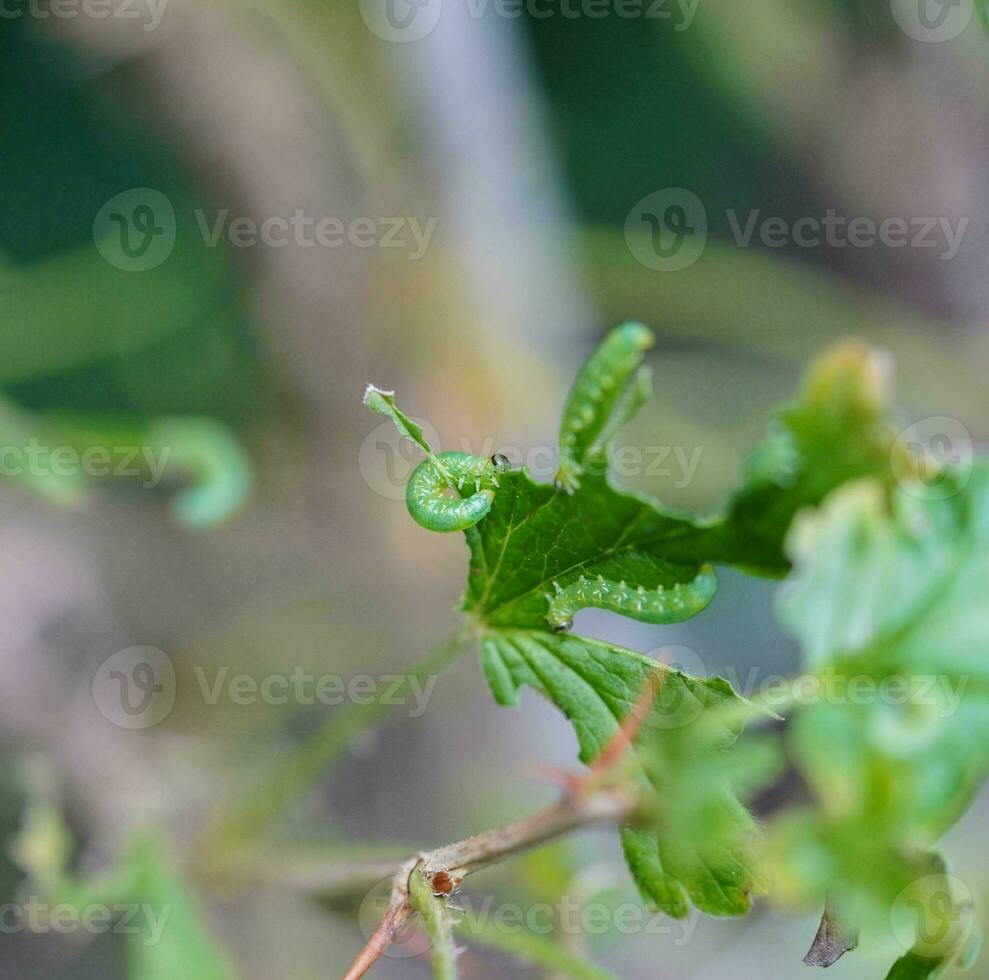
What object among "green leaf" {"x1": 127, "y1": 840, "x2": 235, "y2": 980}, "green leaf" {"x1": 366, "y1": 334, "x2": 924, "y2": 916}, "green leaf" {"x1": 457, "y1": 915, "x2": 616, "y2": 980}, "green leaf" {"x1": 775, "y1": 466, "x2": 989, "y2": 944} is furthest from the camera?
"green leaf" {"x1": 127, "y1": 840, "x2": 235, "y2": 980}

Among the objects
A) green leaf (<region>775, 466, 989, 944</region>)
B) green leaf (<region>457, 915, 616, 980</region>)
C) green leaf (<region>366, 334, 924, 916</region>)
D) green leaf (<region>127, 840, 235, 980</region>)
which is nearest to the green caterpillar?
green leaf (<region>366, 334, 924, 916</region>)

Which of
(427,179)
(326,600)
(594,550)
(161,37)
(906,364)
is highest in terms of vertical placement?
(161,37)

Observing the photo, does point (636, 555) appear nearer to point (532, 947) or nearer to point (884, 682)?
point (884, 682)

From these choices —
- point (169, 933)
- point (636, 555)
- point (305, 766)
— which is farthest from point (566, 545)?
point (169, 933)

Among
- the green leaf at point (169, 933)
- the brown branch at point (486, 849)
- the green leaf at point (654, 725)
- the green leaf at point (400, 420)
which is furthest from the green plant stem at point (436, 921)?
the green leaf at point (169, 933)

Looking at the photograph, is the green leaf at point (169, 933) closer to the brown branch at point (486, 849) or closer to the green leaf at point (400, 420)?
the brown branch at point (486, 849)

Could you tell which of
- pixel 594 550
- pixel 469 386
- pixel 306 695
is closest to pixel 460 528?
pixel 594 550

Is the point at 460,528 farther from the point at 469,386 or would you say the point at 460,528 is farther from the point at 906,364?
the point at 906,364

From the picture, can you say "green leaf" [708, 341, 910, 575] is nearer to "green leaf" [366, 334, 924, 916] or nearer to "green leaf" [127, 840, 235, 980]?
"green leaf" [366, 334, 924, 916]
